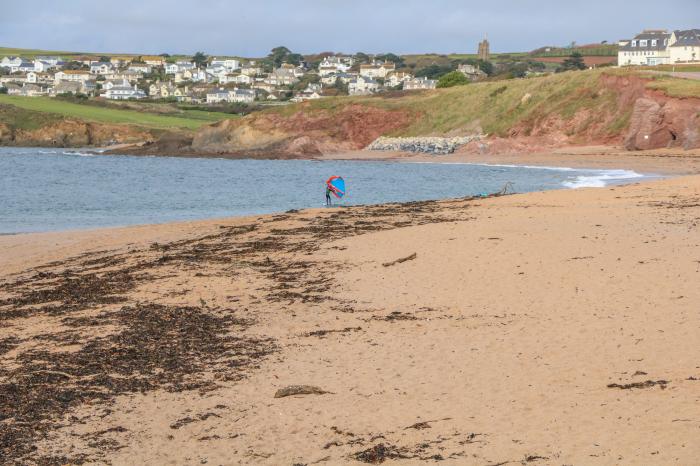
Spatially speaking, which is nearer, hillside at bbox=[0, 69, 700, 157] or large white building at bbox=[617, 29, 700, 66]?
hillside at bbox=[0, 69, 700, 157]

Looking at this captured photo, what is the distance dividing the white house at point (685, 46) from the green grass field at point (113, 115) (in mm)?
55673

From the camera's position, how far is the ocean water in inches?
1427

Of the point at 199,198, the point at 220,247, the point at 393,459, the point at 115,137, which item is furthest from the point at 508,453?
the point at 115,137

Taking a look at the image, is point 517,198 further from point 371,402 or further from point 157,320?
point 371,402

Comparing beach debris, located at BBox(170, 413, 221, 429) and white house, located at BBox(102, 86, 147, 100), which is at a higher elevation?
white house, located at BBox(102, 86, 147, 100)

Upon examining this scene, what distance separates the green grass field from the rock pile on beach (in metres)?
37.9

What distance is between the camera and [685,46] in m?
110

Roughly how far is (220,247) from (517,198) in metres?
11.6

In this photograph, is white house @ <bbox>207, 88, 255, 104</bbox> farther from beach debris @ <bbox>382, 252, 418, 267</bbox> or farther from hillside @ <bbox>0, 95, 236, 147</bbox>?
beach debris @ <bbox>382, 252, 418, 267</bbox>

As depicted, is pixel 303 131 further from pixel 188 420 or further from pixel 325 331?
pixel 188 420

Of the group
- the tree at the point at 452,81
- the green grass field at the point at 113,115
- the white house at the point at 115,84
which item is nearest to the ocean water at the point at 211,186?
the green grass field at the point at 113,115

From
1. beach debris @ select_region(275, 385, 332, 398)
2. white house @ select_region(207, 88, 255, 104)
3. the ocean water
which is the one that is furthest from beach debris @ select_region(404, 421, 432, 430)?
white house @ select_region(207, 88, 255, 104)

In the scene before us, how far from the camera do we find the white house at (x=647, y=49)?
120431 millimetres

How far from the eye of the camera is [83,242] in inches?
1027
